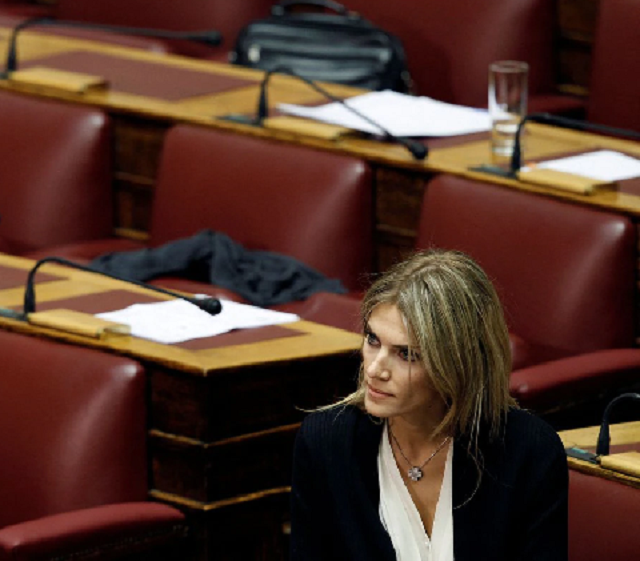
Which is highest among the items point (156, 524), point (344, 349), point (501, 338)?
point (501, 338)

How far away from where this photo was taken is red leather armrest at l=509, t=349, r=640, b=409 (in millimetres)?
1900

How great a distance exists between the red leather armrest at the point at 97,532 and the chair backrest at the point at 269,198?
0.63m

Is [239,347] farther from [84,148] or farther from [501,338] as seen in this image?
[84,148]

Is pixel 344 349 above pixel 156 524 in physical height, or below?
above

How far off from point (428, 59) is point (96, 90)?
0.52 metres

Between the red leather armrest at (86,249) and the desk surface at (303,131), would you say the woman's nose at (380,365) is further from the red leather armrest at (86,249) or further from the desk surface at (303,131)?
the red leather armrest at (86,249)

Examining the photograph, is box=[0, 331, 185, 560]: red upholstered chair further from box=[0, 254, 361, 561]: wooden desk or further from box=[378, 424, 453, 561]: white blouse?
box=[378, 424, 453, 561]: white blouse

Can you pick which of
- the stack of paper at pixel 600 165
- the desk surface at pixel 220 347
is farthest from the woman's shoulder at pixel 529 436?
the stack of paper at pixel 600 165

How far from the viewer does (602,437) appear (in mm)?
1584

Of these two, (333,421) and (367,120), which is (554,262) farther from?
(333,421)

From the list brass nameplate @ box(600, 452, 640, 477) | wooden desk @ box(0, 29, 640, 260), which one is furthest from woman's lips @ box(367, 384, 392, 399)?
wooden desk @ box(0, 29, 640, 260)

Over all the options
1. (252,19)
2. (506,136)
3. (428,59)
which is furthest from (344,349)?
(252,19)

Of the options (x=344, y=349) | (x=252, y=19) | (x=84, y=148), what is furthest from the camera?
(x=252, y=19)

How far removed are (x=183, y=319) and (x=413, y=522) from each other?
1.78 ft
